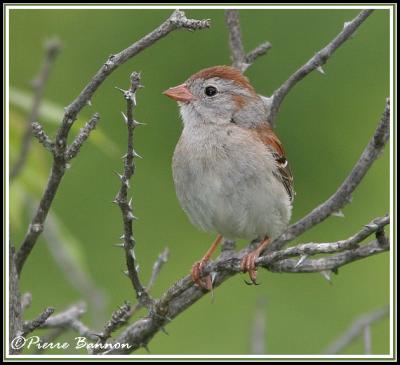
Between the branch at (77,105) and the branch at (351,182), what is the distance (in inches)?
51.3

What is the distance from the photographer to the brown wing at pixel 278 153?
21.1 feet

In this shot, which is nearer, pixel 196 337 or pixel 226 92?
pixel 226 92

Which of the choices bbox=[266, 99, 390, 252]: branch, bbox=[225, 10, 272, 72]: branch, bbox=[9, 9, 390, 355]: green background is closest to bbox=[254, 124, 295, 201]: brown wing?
bbox=[225, 10, 272, 72]: branch

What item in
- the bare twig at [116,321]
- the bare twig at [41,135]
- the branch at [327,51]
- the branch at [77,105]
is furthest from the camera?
the branch at [327,51]

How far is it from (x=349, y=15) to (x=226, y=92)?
48.2 inches

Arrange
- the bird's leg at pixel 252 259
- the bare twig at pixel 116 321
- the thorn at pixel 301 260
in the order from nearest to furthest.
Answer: the thorn at pixel 301 260
the bare twig at pixel 116 321
the bird's leg at pixel 252 259

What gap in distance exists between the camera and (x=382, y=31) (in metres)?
6.63

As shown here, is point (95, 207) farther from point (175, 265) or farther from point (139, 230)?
point (175, 265)

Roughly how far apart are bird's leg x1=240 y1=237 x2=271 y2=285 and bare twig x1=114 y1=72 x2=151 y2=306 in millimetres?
679

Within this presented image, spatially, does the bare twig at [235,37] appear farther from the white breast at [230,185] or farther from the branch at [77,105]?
the branch at [77,105]

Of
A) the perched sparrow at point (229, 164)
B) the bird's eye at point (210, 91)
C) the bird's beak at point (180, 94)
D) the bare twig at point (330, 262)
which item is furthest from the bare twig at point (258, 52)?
the bare twig at point (330, 262)

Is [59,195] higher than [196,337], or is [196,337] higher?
[59,195]

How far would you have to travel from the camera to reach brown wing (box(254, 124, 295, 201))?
6.43 m

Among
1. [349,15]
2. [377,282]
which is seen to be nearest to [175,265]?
[377,282]
